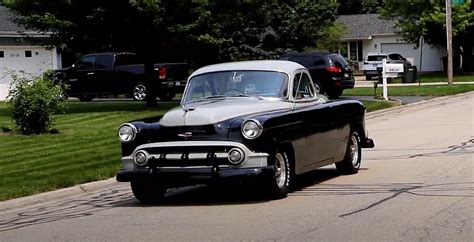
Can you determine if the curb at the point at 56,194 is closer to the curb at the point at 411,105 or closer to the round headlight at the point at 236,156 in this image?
the round headlight at the point at 236,156

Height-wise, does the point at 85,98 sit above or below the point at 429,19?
below

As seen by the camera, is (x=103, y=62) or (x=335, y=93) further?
(x=103, y=62)

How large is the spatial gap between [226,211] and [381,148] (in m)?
7.37

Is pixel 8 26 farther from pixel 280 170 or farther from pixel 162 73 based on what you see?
pixel 280 170

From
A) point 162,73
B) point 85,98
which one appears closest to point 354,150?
point 162,73

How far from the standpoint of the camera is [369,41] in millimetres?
68188

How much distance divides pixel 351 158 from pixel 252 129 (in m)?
3.34

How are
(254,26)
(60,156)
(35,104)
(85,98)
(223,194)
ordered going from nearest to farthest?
1. (223,194)
2. (60,156)
3. (35,104)
4. (85,98)
5. (254,26)

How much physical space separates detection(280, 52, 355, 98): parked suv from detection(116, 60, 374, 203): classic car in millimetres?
20067

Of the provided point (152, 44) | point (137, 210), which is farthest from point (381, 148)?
point (152, 44)

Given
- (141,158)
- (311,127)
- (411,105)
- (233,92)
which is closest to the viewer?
(141,158)

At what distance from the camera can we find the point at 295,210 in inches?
406

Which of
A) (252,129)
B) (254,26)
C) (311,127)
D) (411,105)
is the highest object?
(254,26)

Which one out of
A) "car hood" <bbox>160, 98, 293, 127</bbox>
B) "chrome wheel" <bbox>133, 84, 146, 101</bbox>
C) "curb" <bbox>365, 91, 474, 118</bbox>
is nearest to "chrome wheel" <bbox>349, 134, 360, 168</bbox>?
"car hood" <bbox>160, 98, 293, 127</bbox>
